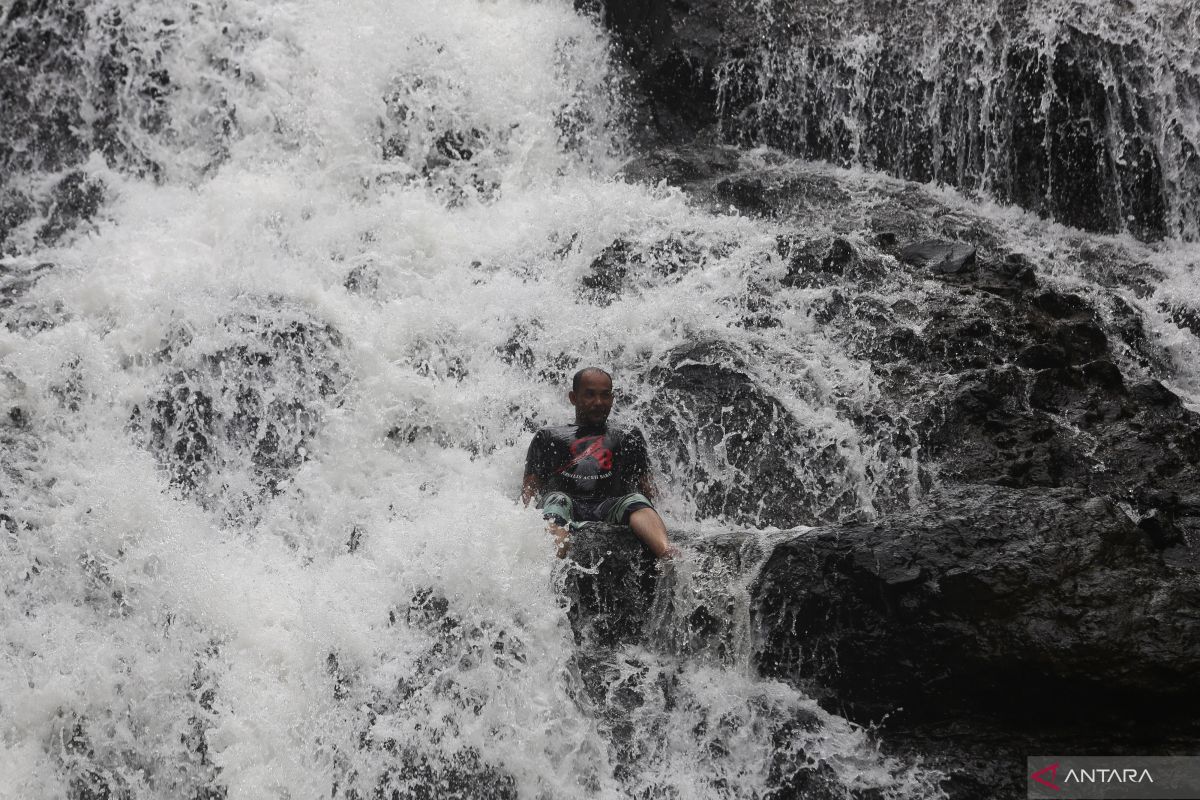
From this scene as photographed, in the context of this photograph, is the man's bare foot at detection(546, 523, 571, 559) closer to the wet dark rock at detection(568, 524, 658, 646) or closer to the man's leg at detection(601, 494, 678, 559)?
the wet dark rock at detection(568, 524, 658, 646)

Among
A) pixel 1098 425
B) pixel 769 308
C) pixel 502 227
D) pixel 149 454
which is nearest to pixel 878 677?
pixel 1098 425

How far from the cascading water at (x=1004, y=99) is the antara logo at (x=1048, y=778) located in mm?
5875

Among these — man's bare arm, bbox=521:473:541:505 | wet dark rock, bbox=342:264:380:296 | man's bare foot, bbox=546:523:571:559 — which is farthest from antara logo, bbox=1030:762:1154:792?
wet dark rock, bbox=342:264:380:296

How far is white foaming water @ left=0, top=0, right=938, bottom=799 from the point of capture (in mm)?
4508

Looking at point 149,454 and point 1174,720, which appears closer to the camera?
point 1174,720

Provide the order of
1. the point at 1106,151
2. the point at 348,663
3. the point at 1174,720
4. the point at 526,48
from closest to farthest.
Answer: the point at 1174,720, the point at 348,663, the point at 1106,151, the point at 526,48

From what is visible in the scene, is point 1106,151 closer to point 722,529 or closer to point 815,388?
point 815,388

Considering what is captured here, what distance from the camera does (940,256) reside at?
276 inches

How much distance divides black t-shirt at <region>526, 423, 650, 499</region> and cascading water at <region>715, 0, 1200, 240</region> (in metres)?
4.91

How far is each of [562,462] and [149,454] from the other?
2551 millimetres

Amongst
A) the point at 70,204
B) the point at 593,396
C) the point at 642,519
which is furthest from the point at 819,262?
the point at 70,204

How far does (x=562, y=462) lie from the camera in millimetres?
5344

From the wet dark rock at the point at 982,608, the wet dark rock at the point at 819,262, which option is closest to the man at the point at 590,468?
the wet dark rock at the point at 982,608

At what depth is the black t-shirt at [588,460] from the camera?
5285mm
